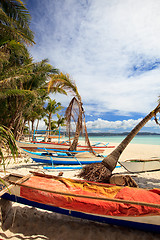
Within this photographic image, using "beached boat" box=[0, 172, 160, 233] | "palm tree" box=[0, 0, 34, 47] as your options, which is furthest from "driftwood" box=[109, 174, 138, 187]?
"palm tree" box=[0, 0, 34, 47]

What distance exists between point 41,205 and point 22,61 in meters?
12.6

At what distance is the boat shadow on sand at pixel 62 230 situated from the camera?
2.34 metres

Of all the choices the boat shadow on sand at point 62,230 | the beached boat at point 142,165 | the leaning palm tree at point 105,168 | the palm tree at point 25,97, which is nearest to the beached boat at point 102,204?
the boat shadow on sand at point 62,230

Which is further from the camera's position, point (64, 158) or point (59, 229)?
point (64, 158)

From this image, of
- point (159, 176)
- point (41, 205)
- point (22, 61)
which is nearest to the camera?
point (41, 205)

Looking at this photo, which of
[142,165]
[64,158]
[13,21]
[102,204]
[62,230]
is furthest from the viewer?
[13,21]

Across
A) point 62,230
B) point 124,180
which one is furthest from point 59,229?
point 124,180

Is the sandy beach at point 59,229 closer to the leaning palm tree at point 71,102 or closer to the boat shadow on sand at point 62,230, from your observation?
the boat shadow on sand at point 62,230

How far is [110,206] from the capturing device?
7.30ft

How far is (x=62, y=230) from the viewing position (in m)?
2.50

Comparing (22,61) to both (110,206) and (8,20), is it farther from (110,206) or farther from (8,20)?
(110,206)

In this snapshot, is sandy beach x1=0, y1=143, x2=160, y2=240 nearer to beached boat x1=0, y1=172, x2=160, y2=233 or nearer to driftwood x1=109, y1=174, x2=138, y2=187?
beached boat x1=0, y1=172, x2=160, y2=233

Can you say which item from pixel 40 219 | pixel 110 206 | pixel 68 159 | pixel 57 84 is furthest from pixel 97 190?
pixel 57 84

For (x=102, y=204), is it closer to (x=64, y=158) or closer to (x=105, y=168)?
(x=105, y=168)
